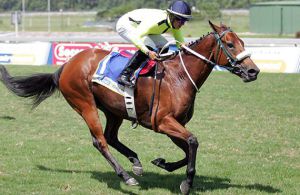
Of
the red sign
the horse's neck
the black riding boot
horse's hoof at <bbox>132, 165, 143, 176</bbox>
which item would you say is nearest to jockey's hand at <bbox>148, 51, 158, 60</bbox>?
the black riding boot

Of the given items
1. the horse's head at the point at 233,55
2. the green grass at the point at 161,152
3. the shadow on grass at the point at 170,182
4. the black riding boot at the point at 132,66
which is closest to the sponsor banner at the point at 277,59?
the green grass at the point at 161,152

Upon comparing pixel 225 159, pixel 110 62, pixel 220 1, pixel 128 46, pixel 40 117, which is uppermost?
pixel 110 62

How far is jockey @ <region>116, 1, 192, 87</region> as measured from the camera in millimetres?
7411

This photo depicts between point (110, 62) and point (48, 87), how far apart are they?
4.32 ft

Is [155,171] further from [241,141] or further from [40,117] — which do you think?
[40,117]

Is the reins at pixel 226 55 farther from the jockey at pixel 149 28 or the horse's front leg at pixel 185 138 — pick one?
the horse's front leg at pixel 185 138

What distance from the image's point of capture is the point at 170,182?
7891 millimetres

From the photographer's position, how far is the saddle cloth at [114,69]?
769 centimetres

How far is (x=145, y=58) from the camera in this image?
7.82 metres

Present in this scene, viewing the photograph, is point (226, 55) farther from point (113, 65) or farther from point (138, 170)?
point (138, 170)

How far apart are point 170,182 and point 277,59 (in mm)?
16250

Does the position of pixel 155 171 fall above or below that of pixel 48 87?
below

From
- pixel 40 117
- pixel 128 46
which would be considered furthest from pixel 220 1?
pixel 40 117

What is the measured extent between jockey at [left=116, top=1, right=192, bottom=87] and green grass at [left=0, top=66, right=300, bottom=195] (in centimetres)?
156
